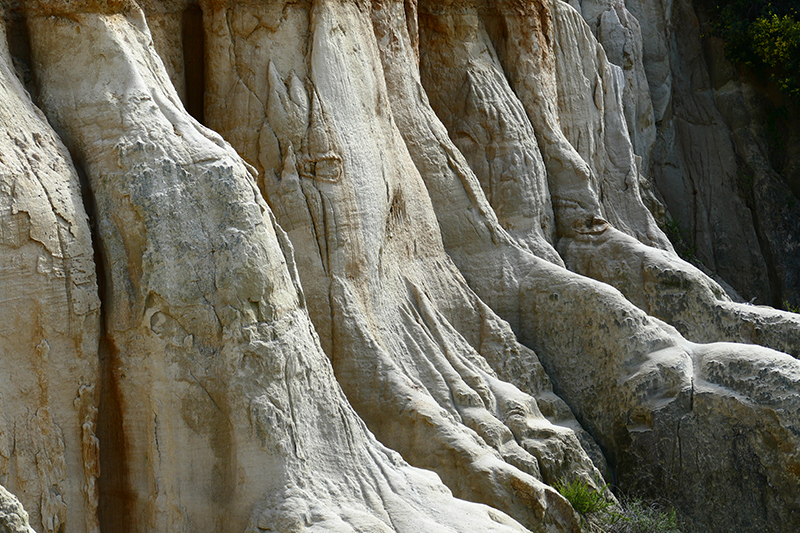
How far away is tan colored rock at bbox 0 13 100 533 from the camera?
4.65m

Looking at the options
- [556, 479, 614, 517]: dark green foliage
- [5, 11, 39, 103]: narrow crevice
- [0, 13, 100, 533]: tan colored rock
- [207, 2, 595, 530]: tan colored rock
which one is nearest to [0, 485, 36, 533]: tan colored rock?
[0, 13, 100, 533]: tan colored rock

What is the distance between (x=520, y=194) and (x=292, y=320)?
5.06 meters

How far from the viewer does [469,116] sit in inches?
390

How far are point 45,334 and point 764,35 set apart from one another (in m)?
14.1

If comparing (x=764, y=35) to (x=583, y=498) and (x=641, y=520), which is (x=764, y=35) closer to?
(x=641, y=520)

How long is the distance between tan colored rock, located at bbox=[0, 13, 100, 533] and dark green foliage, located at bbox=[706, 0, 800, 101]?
13604 mm

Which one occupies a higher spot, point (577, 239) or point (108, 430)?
point (577, 239)

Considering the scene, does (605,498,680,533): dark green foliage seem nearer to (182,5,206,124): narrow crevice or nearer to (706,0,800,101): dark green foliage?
(182,5,206,124): narrow crevice

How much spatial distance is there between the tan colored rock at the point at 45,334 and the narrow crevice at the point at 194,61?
2.26 m

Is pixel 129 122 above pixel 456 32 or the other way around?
the other way around

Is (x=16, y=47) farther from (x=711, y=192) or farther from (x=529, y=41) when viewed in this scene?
(x=711, y=192)

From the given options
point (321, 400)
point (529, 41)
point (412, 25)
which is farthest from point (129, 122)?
point (529, 41)

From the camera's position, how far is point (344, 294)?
6871 mm

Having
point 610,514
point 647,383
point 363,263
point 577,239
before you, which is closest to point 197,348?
point 363,263
